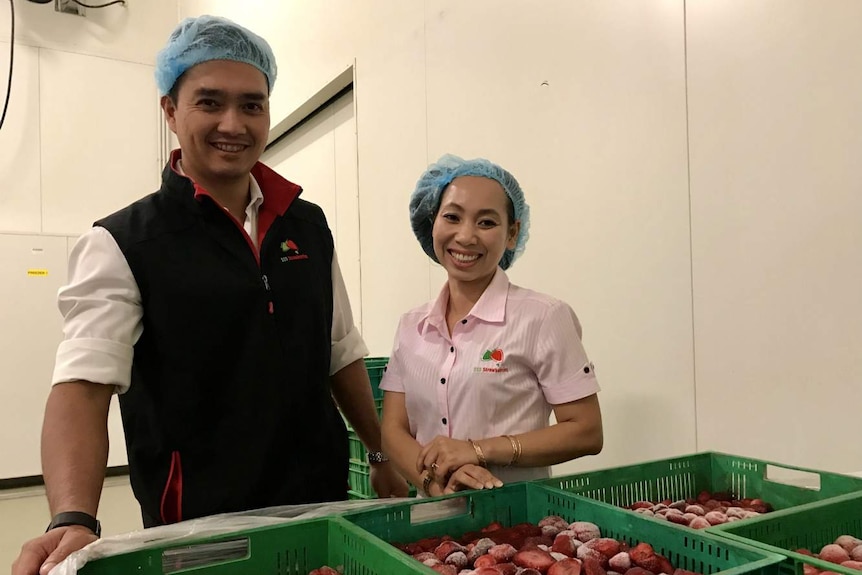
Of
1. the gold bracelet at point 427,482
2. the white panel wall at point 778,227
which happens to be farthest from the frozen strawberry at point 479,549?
the white panel wall at point 778,227

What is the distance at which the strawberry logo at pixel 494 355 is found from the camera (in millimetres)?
1253

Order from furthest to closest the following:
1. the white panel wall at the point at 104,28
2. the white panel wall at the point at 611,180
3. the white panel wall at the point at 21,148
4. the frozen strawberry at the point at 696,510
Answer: the white panel wall at the point at 104,28, the white panel wall at the point at 21,148, the white panel wall at the point at 611,180, the frozen strawberry at the point at 696,510

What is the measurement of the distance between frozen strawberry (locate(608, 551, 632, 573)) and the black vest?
60 centimetres

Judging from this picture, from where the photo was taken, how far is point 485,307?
131cm

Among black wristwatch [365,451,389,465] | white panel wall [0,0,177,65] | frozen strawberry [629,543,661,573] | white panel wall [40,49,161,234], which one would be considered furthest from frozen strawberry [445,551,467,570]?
white panel wall [0,0,177,65]

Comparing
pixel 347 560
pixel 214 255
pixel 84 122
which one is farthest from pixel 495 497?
pixel 84 122

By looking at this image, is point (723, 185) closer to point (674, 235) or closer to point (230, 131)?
point (674, 235)

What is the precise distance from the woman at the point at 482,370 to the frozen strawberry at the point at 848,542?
40cm

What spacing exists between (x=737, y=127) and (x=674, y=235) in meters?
0.31

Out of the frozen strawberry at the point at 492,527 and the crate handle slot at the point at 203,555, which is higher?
the crate handle slot at the point at 203,555

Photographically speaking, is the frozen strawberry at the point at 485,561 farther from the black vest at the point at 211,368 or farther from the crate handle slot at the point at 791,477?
the crate handle slot at the point at 791,477

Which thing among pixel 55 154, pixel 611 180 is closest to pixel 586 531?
pixel 611 180

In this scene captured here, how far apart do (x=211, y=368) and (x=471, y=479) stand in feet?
1.60

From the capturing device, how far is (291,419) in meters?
1.24
